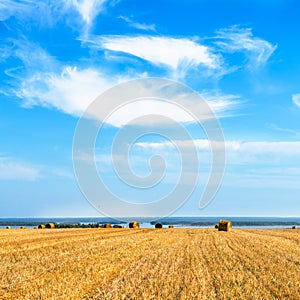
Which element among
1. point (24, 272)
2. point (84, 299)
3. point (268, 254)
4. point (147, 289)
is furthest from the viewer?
point (268, 254)

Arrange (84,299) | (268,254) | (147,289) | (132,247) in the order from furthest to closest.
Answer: (132,247) → (268,254) → (147,289) → (84,299)

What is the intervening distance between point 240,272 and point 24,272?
22.1 feet

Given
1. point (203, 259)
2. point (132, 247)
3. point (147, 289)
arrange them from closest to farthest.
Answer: point (147, 289) → point (203, 259) → point (132, 247)

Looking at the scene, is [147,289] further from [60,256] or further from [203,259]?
[60,256]

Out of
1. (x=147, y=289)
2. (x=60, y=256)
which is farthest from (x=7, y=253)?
(x=147, y=289)

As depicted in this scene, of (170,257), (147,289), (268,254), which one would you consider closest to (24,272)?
(147,289)

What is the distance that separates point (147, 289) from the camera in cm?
1126

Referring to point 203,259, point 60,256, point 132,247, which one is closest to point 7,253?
point 60,256

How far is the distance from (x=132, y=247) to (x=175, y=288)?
10.9m

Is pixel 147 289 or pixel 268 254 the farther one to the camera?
pixel 268 254

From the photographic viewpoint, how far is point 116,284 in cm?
1194

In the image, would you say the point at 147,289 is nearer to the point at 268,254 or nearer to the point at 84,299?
the point at 84,299

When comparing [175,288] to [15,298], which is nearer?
[15,298]

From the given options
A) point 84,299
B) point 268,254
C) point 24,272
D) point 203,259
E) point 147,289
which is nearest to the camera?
point 84,299
